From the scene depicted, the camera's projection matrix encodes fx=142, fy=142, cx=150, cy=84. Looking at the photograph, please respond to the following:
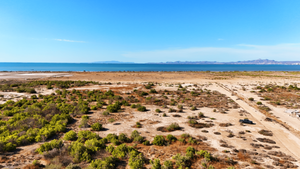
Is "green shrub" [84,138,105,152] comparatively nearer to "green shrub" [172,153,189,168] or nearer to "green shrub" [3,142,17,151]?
"green shrub" [3,142,17,151]

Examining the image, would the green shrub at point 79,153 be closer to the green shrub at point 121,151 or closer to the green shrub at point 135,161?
the green shrub at point 121,151

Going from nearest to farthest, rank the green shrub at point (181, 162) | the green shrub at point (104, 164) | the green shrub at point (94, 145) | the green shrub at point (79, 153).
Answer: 1. the green shrub at point (104, 164)
2. the green shrub at point (181, 162)
3. the green shrub at point (79, 153)
4. the green shrub at point (94, 145)

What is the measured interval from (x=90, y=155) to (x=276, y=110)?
1020 inches

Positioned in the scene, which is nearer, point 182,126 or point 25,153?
point 25,153

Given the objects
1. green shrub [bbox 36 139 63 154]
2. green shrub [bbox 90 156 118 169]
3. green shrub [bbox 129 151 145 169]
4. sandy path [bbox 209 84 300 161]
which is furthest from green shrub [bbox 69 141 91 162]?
sandy path [bbox 209 84 300 161]

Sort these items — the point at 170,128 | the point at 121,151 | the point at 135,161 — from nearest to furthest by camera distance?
the point at 135,161 < the point at 121,151 < the point at 170,128

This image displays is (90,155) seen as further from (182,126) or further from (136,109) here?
(136,109)

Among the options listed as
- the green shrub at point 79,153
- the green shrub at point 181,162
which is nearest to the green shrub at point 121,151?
the green shrub at point 79,153

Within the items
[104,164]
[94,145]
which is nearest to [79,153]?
[94,145]

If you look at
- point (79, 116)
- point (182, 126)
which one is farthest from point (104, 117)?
point (182, 126)

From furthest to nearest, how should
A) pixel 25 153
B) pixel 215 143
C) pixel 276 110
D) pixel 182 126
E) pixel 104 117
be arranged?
→ pixel 276 110 < pixel 104 117 < pixel 182 126 < pixel 215 143 < pixel 25 153

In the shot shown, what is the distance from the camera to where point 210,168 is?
28.7ft

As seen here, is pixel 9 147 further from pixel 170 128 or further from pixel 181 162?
pixel 170 128

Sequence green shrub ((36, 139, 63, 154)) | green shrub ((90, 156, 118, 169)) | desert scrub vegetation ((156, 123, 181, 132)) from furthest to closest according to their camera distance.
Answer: desert scrub vegetation ((156, 123, 181, 132)) < green shrub ((36, 139, 63, 154)) < green shrub ((90, 156, 118, 169))
